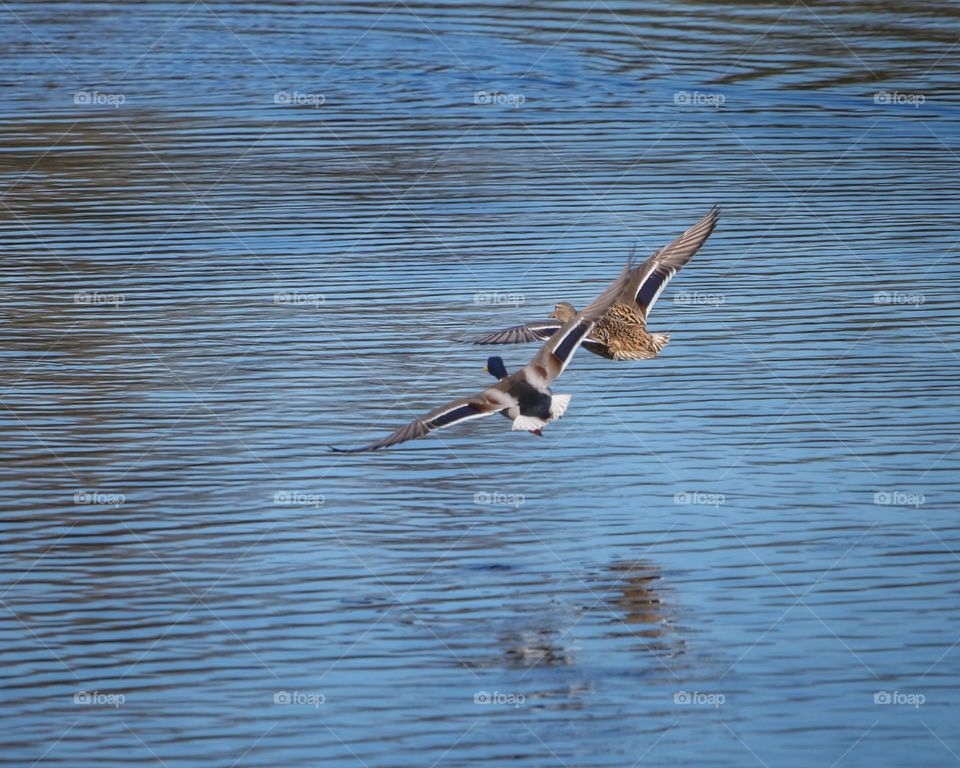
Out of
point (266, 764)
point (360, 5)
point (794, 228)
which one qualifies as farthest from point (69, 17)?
point (266, 764)

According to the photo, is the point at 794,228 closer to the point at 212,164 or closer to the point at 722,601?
the point at 212,164

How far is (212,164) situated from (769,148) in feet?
22.0

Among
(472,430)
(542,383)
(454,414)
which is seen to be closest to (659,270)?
(472,430)

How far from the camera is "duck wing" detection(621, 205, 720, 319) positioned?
13352 millimetres

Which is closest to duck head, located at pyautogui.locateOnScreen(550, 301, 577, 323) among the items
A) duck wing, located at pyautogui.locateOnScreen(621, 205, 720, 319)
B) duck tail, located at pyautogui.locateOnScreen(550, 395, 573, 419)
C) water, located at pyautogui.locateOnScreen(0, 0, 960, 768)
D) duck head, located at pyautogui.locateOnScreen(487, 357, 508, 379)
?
duck wing, located at pyautogui.locateOnScreen(621, 205, 720, 319)

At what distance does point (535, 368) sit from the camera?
10828mm

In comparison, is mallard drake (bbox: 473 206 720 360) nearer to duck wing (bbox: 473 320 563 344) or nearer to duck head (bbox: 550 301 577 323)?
duck head (bbox: 550 301 577 323)

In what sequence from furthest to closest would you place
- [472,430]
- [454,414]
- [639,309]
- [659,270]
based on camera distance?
[659,270]
[639,309]
[472,430]
[454,414]

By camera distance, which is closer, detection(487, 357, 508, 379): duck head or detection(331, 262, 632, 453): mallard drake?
detection(331, 262, 632, 453): mallard drake

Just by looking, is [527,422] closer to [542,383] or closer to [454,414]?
[542,383]

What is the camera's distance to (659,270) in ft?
44.3

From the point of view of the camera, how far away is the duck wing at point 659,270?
13.4m

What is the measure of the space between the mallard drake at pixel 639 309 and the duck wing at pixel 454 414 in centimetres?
235

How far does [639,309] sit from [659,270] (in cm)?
39
